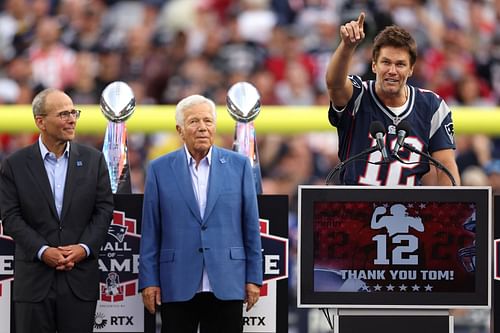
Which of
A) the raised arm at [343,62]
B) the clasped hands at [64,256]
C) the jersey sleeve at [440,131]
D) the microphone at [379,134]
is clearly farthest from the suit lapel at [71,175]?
the jersey sleeve at [440,131]

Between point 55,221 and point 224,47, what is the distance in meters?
7.04

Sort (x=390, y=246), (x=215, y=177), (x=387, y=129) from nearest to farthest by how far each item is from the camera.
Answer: (x=390, y=246)
(x=215, y=177)
(x=387, y=129)

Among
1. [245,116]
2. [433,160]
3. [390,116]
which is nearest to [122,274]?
[245,116]

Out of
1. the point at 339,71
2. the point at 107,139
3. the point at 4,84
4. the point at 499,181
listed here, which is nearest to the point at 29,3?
the point at 4,84

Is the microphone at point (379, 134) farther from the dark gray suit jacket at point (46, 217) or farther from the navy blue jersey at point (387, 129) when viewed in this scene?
the dark gray suit jacket at point (46, 217)

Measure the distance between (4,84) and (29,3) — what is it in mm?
1331

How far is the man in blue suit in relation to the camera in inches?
272

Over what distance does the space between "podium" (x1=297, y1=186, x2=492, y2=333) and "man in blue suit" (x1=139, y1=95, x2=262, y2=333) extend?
69cm

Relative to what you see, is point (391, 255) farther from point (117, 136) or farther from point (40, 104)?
point (117, 136)

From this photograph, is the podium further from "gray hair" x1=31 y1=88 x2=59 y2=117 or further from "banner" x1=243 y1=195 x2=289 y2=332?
"gray hair" x1=31 y1=88 x2=59 y2=117

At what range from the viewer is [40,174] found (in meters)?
7.05

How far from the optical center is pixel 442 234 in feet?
21.0

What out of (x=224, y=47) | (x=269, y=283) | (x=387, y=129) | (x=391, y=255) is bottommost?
(x=269, y=283)

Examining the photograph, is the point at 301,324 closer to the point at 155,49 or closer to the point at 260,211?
the point at 260,211
